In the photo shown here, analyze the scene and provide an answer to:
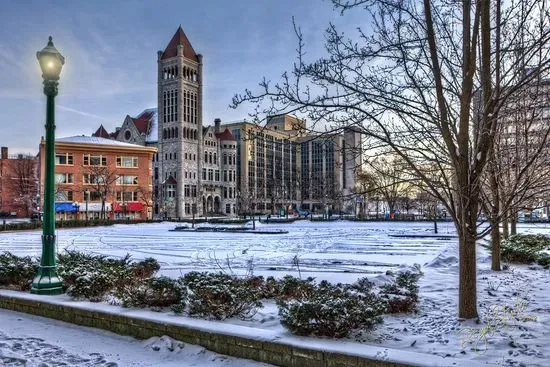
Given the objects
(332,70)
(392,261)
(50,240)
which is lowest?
(392,261)

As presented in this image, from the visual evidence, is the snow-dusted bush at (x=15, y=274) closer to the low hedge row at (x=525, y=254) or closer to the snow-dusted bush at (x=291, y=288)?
the snow-dusted bush at (x=291, y=288)

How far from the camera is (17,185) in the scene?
3762 inches

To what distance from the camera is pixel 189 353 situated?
6.50 m

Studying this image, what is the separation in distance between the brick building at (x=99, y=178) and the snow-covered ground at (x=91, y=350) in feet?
207

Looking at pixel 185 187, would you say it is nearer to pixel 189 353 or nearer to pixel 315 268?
pixel 315 268

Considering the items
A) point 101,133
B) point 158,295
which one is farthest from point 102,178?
point 158,295

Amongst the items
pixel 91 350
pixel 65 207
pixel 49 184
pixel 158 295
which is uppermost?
pixel 49 184

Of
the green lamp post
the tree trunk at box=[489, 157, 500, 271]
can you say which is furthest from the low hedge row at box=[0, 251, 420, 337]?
the tree trunk at box=[489, 157, 500, 271]

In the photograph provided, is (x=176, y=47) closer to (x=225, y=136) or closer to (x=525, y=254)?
(x=225, y=136)

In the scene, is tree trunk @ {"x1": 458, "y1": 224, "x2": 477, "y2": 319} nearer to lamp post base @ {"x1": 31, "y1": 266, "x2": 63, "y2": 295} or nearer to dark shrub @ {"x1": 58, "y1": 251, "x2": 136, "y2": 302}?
dark shrub @ {"x1": 58, "y1": 251, "x2": 136, "y2": 302}

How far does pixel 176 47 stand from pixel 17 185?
145 ft

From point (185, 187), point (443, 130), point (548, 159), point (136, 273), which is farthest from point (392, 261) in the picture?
point (185, 187)

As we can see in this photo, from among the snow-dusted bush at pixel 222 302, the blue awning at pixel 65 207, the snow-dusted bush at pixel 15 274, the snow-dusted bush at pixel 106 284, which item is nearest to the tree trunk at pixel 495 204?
→ the snow-dusted bush at pixel 222 302

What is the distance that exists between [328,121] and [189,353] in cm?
429
